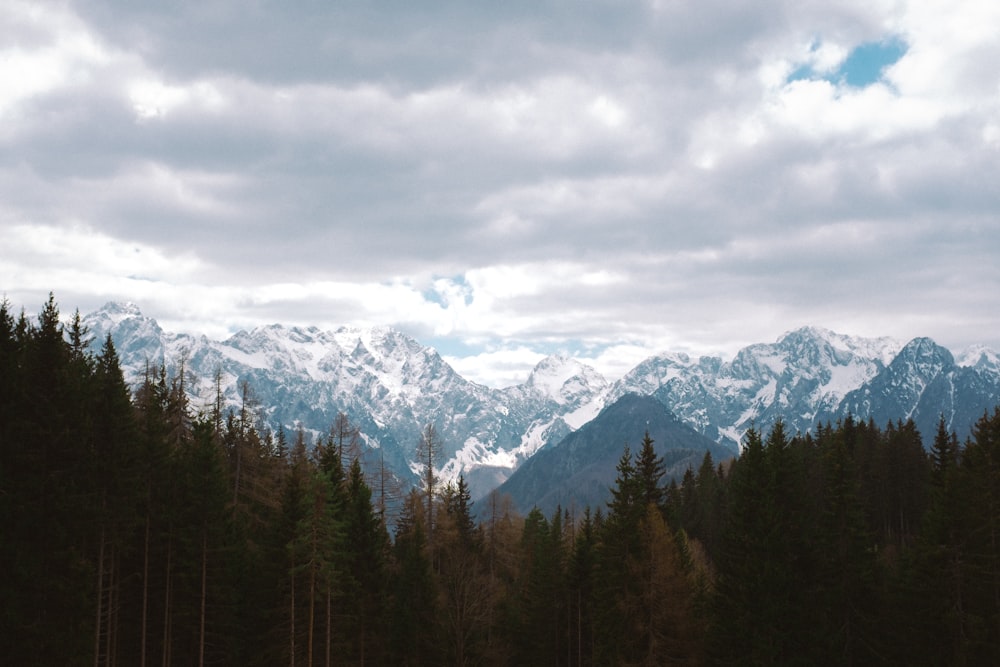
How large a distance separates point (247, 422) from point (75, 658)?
30907mm

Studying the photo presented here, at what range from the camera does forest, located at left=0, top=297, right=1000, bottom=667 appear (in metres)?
36.7

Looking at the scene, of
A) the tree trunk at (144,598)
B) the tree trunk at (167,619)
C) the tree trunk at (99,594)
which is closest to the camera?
the tree trunk at (99,594)

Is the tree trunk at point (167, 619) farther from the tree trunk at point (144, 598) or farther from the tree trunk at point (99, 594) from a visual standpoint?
the tree trunk at point (99, 594)

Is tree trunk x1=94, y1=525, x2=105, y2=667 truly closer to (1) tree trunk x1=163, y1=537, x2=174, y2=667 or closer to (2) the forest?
(2) the forest

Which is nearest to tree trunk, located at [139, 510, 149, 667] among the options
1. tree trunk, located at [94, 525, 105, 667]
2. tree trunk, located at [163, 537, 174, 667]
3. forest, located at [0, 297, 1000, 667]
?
forest, located at [0, 297, 1000, 667]

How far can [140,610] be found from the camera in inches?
1780

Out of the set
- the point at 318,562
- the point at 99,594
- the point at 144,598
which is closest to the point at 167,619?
the point at 144,598

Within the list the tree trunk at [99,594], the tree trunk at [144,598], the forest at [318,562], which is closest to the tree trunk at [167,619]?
the forest at [318,562]

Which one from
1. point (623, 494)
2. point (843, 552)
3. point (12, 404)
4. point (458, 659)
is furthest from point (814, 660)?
point (12, 404)

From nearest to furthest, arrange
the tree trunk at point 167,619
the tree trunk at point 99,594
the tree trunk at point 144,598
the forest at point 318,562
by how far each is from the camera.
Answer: the forest at point 318,562 < the tree trunk at point 99,594 < the tree trunk at point 144,598 < the tree trunk at point 167,619

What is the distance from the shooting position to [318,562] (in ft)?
139

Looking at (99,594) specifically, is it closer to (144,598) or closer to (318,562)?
(144,598)

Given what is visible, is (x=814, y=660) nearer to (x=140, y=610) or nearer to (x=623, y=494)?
(x=623, y=494)

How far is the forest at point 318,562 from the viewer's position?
3669 cm
